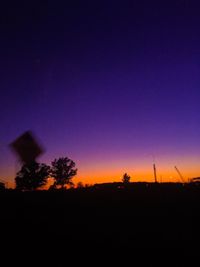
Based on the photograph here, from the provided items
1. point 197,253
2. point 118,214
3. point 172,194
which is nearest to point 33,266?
point 197,253

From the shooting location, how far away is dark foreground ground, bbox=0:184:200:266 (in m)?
10.4

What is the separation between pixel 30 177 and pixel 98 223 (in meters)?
41.4

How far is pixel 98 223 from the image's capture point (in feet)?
43.9

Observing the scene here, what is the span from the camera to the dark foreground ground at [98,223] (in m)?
10.4

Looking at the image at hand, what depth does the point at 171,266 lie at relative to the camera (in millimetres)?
8711

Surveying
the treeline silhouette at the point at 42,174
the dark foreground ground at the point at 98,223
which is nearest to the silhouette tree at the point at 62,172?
the treeline silhouette at the point at 42,174

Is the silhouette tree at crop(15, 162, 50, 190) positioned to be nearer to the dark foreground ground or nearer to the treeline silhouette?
the treeline silhouette

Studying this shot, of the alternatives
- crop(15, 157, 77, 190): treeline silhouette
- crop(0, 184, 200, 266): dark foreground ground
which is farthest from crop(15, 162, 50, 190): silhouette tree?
crop(0, 184, 200, 266): dark foreground ground

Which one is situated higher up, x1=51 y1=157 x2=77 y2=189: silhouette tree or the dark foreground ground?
x1=51 y1=157 x2=77 y2=189: silhouette tree

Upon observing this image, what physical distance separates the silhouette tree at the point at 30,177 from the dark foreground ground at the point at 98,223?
33.4 meters

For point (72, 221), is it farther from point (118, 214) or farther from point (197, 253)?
point (197, 253)

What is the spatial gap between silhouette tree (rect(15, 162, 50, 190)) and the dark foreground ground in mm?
33435

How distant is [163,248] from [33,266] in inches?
185

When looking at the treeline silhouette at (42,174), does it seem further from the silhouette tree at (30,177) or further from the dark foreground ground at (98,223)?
the dark foreground ground at (98,223)
